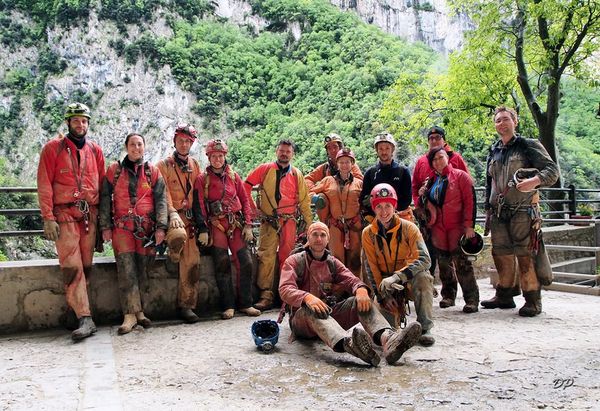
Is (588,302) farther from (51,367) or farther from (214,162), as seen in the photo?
(51,367)

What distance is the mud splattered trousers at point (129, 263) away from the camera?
5.07 m

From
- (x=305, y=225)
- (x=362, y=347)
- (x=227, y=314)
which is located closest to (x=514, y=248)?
(x=305, y=225)

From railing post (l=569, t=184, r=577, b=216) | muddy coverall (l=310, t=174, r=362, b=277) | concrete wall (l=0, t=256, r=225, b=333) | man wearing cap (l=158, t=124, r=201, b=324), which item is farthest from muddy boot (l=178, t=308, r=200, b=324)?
railing post (l=569, t=184, r=577, b=216)

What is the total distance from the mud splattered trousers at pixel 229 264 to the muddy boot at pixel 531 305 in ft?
10.1

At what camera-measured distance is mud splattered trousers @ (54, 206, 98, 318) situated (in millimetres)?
4781

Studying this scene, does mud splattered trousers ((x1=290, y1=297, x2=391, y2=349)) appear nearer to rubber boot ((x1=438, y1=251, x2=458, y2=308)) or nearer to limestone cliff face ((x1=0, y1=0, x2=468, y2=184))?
rubber boot ((x1=438, y1=251, x2=458, y2=308))

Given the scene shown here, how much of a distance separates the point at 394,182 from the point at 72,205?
3.41 metres

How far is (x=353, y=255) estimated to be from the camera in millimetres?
5961

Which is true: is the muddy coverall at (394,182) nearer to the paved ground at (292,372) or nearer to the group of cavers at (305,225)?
the group of cavers at (305,225)

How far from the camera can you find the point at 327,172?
645 centimetres

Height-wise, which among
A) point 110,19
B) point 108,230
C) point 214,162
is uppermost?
point 110,19

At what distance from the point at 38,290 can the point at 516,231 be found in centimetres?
514

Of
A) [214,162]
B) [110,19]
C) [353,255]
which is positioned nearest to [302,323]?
[353,255]

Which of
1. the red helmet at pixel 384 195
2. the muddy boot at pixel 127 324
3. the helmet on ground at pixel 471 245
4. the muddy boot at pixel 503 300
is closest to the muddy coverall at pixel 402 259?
the red helmet at pixel 384 195
